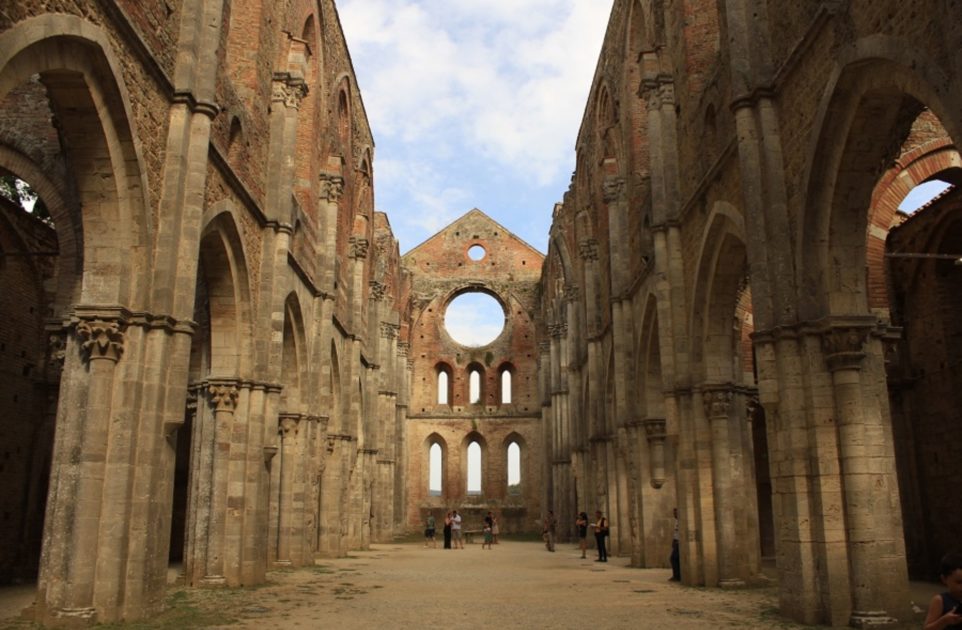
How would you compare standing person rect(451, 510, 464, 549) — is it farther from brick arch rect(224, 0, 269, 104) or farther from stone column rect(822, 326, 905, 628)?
stone column rect(822, 326, 905, 628)

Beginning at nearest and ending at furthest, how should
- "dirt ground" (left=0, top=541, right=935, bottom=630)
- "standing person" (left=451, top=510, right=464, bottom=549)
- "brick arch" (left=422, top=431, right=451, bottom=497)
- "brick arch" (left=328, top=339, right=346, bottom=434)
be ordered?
"dirt ground" (left=0, top=541, right=935, bottom=630) < "brick arch" (left=328, top=339, right=346, bottom=434) < "standing person" (left=451, top=510, right=464, bottom=549) < "brick arch" (left=422, top=431, right=451, bottom=497)

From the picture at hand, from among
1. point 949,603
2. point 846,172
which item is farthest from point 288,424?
point 949,603

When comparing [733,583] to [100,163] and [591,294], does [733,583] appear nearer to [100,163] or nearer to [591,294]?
[100,163]

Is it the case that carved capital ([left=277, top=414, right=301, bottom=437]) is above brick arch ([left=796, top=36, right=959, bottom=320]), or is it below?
below

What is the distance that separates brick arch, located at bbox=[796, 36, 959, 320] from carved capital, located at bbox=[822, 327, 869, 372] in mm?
282

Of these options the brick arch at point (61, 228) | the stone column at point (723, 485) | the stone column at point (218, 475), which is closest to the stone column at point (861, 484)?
the stone column at point (723, 485)

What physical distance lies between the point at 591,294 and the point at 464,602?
1620 centimetres

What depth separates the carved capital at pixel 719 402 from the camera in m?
14.5

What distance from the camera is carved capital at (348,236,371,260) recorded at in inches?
1071

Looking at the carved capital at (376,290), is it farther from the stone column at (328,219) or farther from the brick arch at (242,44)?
the brick arch at (242,44)

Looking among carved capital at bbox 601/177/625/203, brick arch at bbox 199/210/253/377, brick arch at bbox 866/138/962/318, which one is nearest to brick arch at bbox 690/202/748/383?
brick arch at bbox 866/138/962/318

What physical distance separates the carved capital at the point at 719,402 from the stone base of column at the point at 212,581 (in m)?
8.99

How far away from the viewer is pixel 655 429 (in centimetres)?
1878

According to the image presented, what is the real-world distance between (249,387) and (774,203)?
9532 mm
